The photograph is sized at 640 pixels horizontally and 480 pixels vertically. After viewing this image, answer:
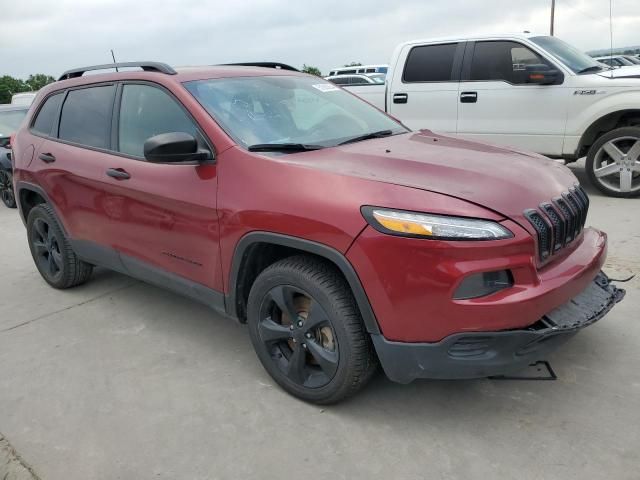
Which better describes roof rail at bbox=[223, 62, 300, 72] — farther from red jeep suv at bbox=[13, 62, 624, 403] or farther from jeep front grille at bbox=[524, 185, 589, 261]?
jeep front grille at bbox=[524, 185, 589, 261]

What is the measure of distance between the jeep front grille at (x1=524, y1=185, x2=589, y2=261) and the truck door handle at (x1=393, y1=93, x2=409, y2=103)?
4.85 m

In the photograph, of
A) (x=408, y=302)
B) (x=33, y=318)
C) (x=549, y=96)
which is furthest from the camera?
(x=549, y=96)

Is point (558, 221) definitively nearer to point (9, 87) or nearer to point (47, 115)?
point (47, 115)

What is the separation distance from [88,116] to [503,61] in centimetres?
500

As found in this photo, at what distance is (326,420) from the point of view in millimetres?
2719

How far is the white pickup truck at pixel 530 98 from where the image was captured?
6.30m

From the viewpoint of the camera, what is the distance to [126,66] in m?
3.80

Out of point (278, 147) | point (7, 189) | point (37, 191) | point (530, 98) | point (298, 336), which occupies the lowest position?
point (298, 336)

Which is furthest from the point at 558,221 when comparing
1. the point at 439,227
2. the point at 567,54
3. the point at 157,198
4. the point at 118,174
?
the point at 567,54

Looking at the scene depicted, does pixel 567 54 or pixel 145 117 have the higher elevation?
pixel 567 54

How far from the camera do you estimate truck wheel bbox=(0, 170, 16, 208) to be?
866 cm

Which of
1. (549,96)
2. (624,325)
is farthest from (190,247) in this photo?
(549,96)

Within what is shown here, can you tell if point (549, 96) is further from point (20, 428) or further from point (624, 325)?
point (20, 428)

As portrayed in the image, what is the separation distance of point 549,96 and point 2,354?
6097mm
